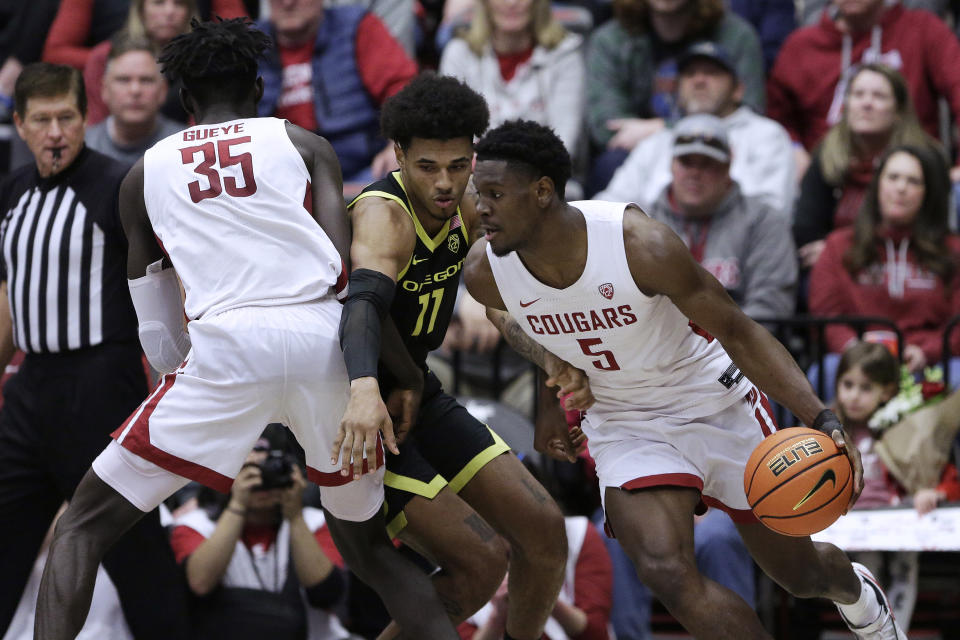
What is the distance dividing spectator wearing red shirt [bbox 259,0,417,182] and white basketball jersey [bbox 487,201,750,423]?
386 cm

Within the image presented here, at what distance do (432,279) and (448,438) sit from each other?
58 cm

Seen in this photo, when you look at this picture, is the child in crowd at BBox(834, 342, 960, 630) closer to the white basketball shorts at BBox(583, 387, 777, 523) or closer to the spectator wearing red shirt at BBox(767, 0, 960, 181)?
the white basketball shorts at BBox(583, 387, 777, 523)

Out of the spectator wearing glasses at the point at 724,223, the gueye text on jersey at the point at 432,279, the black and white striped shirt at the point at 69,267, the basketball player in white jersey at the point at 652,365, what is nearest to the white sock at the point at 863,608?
the basketball player in white jersey at the point at 652,365

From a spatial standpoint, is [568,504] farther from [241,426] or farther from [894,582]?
[241,426]

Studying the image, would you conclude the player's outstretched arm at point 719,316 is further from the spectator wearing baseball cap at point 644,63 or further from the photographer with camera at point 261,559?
the spectator wearing baseball cap at point 644,63

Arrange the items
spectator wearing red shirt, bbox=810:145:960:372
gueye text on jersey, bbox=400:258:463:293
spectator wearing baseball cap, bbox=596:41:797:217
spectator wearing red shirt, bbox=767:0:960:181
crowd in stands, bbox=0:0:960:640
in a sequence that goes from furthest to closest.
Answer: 1. spectator wearing red shirt, bbox=767:0:960:181
2. spectator wearing baseball cap, bbox=596:41:797:217
3. spectator wearing red shirt, bbox=810:145:960:372
4. crowd in stands, bbox=0:0:960:640
5. gueye text on jersey, bbox=400:258:463:293

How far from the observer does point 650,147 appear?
8.06 metres

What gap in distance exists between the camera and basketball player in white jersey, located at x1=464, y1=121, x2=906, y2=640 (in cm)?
451

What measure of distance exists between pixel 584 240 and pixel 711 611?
1258 millimetres

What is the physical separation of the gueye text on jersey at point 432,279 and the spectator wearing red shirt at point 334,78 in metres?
3.72

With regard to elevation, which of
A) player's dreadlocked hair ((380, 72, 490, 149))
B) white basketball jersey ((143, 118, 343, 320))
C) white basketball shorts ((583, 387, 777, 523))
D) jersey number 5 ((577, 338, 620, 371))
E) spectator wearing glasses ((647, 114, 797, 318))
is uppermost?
player's dreadlocked hair ((380, 72, 490, 149))

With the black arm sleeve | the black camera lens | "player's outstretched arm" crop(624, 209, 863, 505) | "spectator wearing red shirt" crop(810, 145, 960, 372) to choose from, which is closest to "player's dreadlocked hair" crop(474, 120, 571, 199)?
"player's outstretched arm" crop(624, 209, 863, 505)

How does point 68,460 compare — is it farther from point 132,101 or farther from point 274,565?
point 132,101

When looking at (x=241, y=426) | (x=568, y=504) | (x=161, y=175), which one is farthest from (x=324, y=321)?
(x=568, y=504)
